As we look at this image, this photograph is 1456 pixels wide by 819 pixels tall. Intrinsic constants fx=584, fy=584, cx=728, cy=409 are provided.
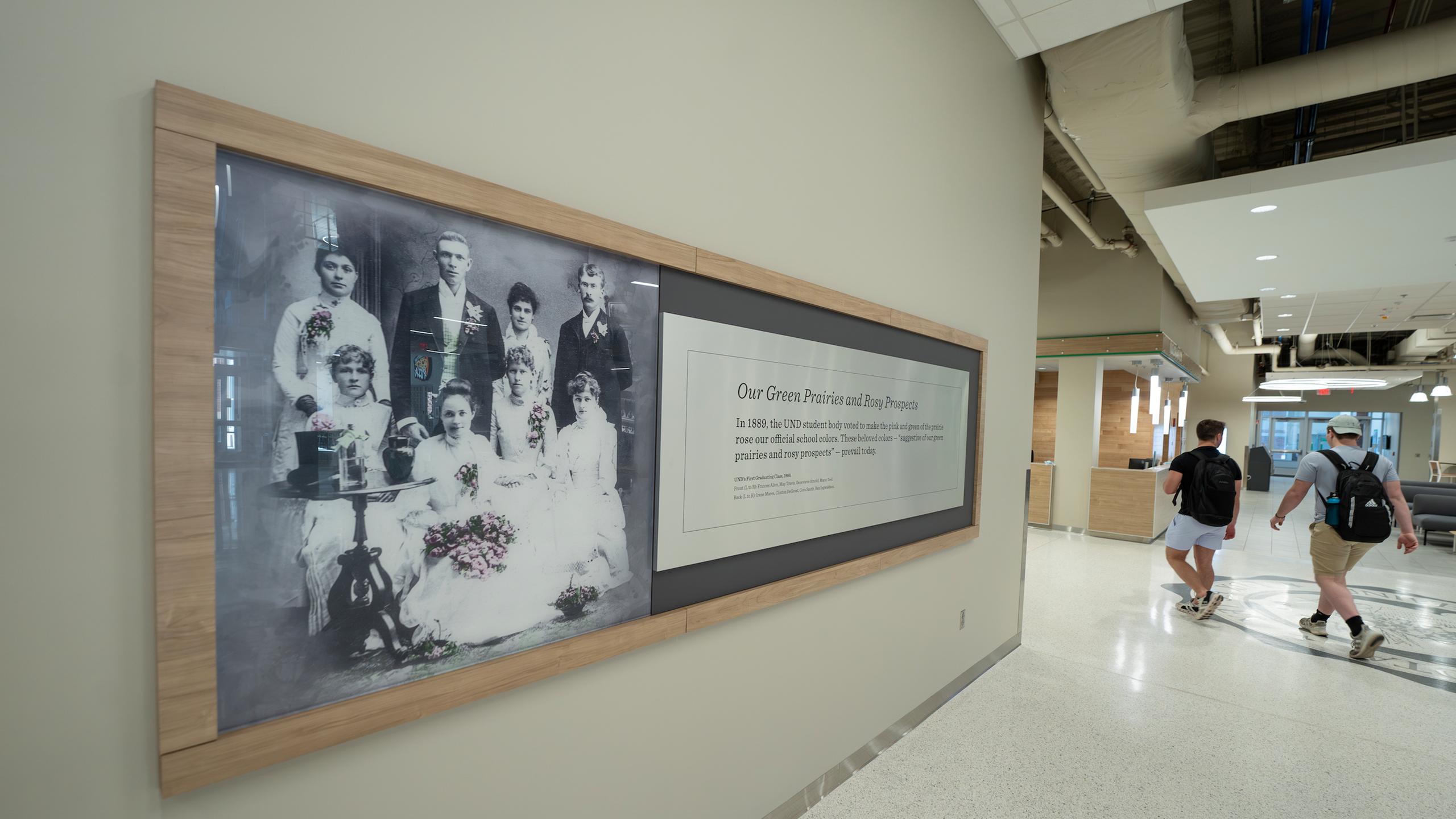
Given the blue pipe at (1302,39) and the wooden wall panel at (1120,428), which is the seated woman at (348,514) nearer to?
the blue pipe at (1302,39)

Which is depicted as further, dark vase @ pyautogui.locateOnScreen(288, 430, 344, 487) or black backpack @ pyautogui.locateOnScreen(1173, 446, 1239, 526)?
black backpack @ pyautogui.locateOnScreen(1173, 446, 1239, 526)

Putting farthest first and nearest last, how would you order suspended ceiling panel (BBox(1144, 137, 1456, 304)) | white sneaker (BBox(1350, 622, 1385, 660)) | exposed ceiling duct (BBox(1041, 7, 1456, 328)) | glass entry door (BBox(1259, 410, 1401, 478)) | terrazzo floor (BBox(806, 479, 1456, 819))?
glass entry door (BBox(1259, 410, 1401, 478)) → white sneaker (BBox(1350, 622, 1385, 660)) → suspended ceiling panel (BBox(1144, 137, 1456, 304)) → exposed ceiling duct (BBox(1041, 7, 1456, 328)) → terrazzo floor (BBox(806, 479, 1456, 819))

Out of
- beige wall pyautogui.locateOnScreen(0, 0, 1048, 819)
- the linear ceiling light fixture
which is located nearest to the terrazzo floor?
beige wall pyautogui.locateOnScreen(0, 0, 1048, 819)

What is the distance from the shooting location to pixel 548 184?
1.37 metres

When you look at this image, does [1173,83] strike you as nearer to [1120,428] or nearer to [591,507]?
[591,507]

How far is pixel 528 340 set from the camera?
1.30m

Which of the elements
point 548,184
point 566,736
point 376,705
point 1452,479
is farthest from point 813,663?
point 1452,479

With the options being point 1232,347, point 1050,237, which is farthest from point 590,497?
point 1232,347

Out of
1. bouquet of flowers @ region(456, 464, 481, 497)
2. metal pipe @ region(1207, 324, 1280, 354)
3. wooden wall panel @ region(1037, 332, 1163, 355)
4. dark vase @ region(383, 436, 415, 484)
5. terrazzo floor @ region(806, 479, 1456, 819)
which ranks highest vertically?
metal pipe @ region(1207, 324, 1280, 354)

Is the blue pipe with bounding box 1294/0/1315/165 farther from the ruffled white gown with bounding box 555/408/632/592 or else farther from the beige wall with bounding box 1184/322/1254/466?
the beige wall with bounding box 1184/322/1254/466

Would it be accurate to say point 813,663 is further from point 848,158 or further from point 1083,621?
point 1083,621

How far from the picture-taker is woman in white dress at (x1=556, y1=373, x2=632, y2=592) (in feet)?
4.52

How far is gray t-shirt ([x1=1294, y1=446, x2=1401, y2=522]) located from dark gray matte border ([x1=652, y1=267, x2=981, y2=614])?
339cm

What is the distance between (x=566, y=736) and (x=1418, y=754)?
13.3 feet
